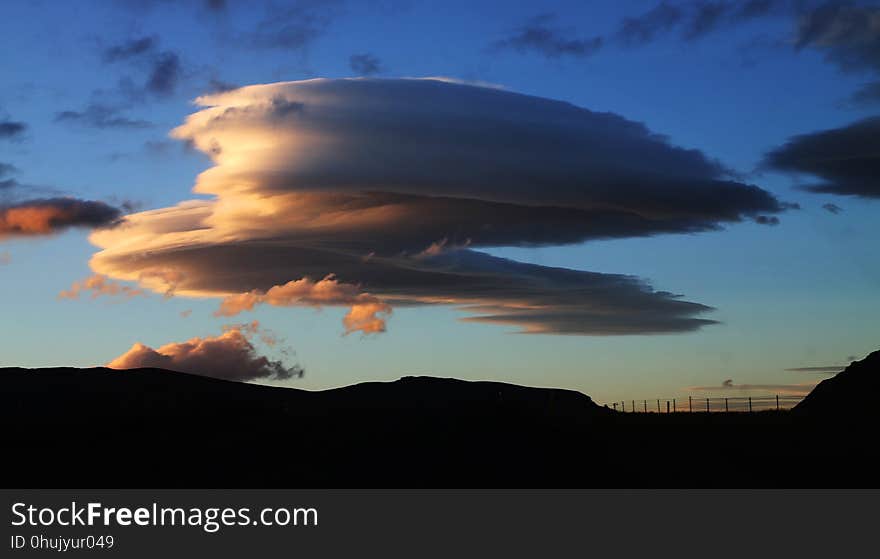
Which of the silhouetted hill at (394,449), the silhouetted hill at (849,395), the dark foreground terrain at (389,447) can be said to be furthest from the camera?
the silhouetted hill at (849,395)

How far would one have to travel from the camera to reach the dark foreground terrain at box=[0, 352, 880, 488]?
7312 centimetres

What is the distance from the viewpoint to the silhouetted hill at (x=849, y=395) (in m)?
137

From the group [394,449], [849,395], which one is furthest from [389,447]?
[849,395]

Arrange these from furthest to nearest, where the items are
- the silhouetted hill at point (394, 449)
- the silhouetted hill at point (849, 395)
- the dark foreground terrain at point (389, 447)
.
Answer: the silhouetted hill at point (849, 395), the dark foreground terrain at point (389, 447), the silhouetted hill at point (394, 449)

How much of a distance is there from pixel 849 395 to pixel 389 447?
88680 millimetres

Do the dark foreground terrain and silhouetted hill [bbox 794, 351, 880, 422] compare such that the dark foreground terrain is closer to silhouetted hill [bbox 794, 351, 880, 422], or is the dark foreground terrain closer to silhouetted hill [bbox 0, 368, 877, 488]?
silhouetted hill [bbox 0, 368, 877, 488]

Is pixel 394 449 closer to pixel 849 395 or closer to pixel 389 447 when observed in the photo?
pixel 389 447

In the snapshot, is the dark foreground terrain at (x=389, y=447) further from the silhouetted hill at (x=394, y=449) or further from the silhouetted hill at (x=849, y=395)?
the silhouetted hill at (x=849, y=395)

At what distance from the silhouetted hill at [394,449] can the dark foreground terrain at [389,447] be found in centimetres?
14

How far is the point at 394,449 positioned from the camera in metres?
76.6

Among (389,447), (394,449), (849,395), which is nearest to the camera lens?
(394,449)

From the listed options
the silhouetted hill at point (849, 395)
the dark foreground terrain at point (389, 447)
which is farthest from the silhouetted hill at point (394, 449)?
the silhouetted hill at point (849, 395)
